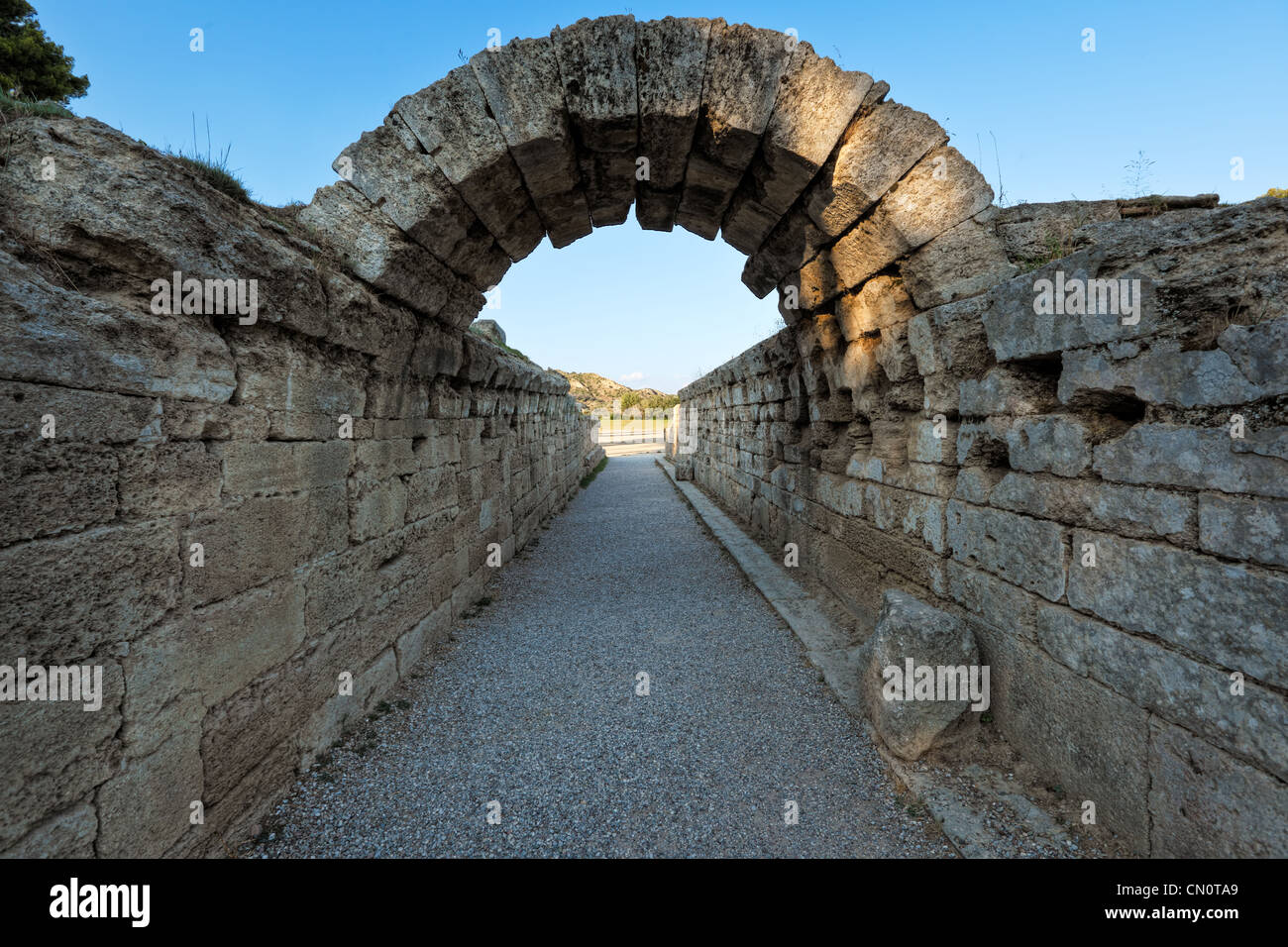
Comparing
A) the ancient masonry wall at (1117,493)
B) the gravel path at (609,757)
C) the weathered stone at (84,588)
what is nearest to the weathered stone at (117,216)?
the weathered stone at (84,588)

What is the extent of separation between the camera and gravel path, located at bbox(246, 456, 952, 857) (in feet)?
8.36

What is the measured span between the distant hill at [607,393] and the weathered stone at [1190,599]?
3364 cm

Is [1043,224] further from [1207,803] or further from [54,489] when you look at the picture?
[54,489]

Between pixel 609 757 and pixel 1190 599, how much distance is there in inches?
110

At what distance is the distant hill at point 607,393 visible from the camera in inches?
1682

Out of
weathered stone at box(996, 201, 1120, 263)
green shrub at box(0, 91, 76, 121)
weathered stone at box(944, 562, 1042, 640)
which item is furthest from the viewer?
weathered stone at box(996, 201, 1120, 263)

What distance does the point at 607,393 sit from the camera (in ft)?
189

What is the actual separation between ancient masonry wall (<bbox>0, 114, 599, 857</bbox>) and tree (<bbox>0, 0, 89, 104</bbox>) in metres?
12.5

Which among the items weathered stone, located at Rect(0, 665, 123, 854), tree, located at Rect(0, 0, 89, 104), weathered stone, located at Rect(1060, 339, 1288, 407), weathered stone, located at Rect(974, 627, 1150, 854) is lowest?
weathered stone, located at Rect(974, 627, 1150, 854)


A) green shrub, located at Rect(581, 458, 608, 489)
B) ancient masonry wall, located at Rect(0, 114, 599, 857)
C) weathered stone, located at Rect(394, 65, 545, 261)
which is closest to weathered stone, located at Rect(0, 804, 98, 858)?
ancient masonry wall, located at Rect(0, 114, 599, 857)

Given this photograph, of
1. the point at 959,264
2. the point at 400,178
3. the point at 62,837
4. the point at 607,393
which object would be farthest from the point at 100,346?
the point at 607,393

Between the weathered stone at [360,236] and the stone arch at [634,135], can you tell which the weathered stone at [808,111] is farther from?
the weathered stone at [360,236]

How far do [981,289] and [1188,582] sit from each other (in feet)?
6.44

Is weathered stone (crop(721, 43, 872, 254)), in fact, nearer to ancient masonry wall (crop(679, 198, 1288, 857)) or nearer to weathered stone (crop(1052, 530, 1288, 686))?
ancient masonry wall (crop(679, 198, 1288, 857))
